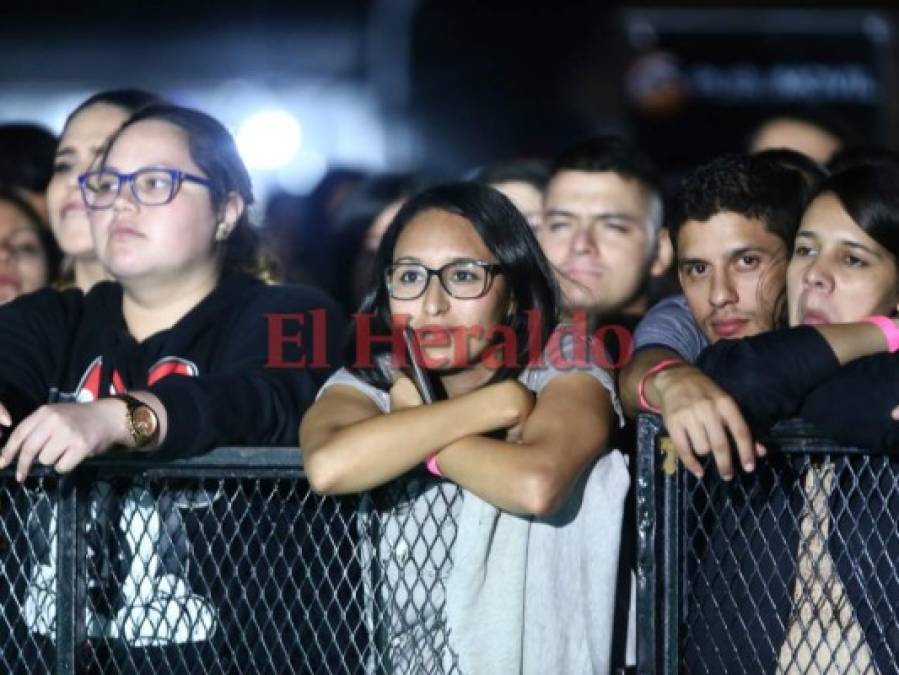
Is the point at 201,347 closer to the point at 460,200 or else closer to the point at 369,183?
the point at 460,200

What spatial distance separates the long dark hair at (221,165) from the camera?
397cm

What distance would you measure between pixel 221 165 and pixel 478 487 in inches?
48.8

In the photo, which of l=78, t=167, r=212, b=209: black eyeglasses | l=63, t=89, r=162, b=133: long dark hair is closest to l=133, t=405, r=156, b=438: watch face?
l=78, t=167, r=212, b=209: black eyeglasses

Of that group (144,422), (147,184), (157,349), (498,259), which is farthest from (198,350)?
(498,259)

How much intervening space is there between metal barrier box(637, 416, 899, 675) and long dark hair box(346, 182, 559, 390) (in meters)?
0.52

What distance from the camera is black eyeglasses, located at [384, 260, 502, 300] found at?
3.52 metres

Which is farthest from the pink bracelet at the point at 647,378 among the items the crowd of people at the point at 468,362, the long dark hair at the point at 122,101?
the long dark hair at the point at 122,101

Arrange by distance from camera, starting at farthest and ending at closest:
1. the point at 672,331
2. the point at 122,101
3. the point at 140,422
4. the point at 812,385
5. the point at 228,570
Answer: the point at 122,101
the point at 672,331
the point at 228,570
the point at 140,422
the point at 812,385

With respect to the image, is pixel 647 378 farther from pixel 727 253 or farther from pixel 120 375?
pixel 120 375

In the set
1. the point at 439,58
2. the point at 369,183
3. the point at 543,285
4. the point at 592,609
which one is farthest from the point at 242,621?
the point at 439,58

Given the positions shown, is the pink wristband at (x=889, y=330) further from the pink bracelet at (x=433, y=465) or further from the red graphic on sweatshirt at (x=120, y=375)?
the red graphic on sweatshirt at (x=120, y=375)

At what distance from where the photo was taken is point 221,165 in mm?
4008

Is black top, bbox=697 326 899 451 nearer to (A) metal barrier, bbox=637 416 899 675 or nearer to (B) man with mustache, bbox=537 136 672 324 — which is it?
(A) metal barrier, bbox=637 416 899 675

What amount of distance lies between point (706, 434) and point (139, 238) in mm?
1403
